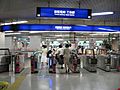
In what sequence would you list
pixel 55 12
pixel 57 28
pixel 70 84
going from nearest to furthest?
pixel 55 12
pixel 70 84
pixel 57 28

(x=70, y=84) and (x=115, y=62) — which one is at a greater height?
(x=115, y=62)

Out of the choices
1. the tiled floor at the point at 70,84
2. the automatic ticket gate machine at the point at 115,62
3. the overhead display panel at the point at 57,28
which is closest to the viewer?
the tiled floor at the point at 70,84

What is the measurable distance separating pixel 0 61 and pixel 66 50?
3.98 meters

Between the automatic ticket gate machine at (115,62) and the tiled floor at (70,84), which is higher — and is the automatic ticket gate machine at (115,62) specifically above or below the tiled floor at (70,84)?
above

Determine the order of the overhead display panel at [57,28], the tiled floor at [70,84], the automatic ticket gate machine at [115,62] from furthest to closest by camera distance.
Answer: the automatic ticket gate machine at [115,62] < the overhead display panel at [57,28] < the tiled floor at [70,84]

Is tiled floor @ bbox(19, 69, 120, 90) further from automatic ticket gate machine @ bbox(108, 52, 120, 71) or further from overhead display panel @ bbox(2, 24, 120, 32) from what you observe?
overhead display panel @ bbox(2, 24, 120, 32)

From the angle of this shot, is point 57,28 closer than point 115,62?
Yes

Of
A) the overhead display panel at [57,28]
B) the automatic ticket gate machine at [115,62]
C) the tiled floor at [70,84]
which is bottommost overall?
the tiled floor at [70,84]

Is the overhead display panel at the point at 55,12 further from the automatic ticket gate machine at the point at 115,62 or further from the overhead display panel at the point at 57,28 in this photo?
the automatic ticket gate machine at the point at 115,62

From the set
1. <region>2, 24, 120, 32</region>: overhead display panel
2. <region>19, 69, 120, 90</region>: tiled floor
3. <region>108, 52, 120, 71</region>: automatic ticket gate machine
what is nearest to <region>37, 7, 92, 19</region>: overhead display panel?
<region>19, 69, 120, 90</region>: tiled floor

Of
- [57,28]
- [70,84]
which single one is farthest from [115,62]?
[70,84]

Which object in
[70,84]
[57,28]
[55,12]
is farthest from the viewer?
[57,28]

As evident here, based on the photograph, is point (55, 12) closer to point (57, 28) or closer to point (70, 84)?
point (70, 84)

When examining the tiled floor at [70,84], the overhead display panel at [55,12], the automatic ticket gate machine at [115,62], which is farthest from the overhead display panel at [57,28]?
the overhead display panel at [55,12]
